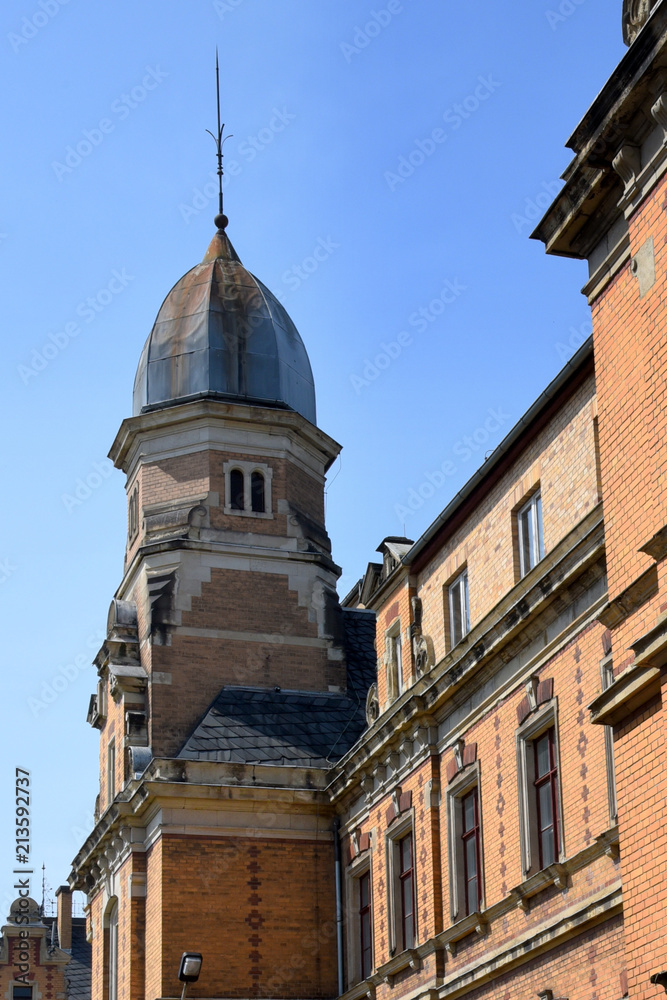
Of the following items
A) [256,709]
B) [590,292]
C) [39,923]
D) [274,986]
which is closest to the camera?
Answer: [590,292]

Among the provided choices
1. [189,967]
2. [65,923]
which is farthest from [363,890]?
[65,923]

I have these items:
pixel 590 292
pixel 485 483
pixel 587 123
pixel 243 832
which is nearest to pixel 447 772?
pixel 485 483

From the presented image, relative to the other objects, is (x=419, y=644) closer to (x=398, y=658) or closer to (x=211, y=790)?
(x=398, y=658)

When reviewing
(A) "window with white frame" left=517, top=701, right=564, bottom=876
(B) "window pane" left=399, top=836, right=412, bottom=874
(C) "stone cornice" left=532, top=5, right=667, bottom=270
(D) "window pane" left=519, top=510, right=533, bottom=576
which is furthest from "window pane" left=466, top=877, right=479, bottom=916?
(C) "stone cornice" left=532, top=5, right=667, bottom=270

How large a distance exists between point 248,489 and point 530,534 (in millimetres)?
14684

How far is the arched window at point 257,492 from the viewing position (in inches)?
1496

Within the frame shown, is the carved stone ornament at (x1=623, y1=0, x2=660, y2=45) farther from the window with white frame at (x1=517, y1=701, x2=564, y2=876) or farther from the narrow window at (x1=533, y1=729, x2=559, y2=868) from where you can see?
the narrow window at (x1=533, y1=729, x2=559, y2=868)

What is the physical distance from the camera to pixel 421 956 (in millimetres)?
26609

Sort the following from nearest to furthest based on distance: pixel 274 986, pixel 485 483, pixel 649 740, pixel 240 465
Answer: pixel 649 740, pixel 485 483, pixel 274 986, pixel 240 465

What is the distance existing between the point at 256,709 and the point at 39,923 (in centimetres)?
1976

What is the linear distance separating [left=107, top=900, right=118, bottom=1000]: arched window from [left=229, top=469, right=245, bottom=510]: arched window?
917 centimetres

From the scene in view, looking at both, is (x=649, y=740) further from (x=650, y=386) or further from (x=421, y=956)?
(x=421, y=956)

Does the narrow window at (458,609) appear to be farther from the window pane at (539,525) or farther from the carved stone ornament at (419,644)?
the window pane at (539,525)

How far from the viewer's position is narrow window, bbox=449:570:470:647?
26688 mm
